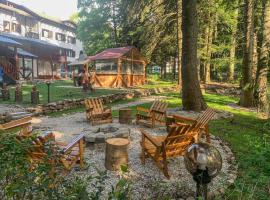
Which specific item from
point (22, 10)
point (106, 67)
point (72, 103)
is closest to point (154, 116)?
point (72, 103)

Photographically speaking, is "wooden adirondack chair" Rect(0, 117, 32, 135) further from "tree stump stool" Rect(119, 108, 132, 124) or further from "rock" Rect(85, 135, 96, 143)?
"tree stump stool" Rect(119, 108, 132, 124)

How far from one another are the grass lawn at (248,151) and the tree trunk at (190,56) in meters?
1.69

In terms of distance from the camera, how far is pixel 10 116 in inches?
414

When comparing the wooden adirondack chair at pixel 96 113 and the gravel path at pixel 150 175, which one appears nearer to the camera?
the gravel path at pixel 150 175

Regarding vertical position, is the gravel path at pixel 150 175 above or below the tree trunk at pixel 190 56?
below

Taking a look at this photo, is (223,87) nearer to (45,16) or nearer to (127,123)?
(127,123)

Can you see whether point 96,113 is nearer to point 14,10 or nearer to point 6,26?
point 6,26

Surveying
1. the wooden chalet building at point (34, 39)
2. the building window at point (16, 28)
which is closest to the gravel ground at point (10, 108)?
the wooden chalet building at point (34, 39)

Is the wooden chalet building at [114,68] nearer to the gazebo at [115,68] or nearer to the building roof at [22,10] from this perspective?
the gazebo at [115,68]

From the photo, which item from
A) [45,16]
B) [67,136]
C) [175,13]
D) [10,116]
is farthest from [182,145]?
[45,16]

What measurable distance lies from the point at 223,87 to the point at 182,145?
2245 cm

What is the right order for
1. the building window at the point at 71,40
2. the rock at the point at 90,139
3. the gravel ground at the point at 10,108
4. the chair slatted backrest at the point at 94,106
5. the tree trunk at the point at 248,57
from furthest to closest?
the building window at the point at 71,40
the tree trunk at the point at 248,57
the gravel ground at the point at 10,108
the chair slatted backrest at the point at 94,106
the rock at the point at 90,139

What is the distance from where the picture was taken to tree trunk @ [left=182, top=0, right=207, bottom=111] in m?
12.0

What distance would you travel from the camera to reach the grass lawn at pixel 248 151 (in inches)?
173
